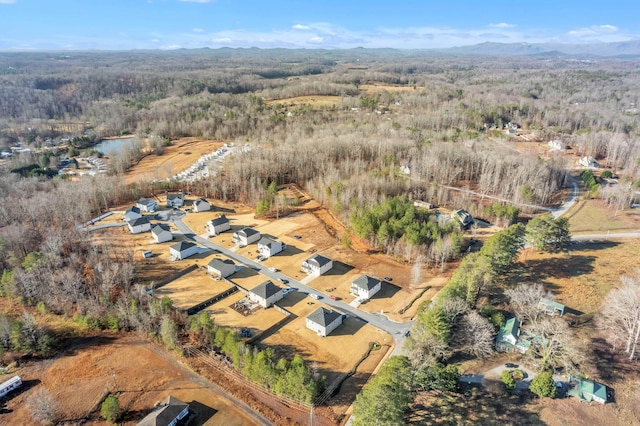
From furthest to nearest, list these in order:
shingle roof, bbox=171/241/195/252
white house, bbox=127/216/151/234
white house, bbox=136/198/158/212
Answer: white house, bbox=136/198/158/212
white house, bbox=127/216/151/234
shingle roof, bbox=171/241/195/252

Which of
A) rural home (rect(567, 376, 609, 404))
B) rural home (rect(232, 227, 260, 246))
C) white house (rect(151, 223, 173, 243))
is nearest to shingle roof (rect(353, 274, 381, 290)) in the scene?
rural home (rect(232, 227, 260, 246))

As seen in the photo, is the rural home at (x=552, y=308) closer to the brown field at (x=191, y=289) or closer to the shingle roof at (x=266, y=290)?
the shingle roof at (x=266, y=290)

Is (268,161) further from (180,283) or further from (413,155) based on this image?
(180,283)

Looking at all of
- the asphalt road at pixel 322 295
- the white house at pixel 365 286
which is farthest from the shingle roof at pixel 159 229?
the white house at pixel 365 286

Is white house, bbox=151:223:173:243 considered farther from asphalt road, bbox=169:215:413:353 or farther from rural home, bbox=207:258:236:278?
rural home, bbox=207:258:236:278

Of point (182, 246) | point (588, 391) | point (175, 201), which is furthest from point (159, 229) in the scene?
point (588, 391)

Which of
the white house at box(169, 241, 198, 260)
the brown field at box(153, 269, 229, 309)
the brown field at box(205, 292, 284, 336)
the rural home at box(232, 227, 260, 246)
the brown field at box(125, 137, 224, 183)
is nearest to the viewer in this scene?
the brown field at box(205, 292, 284, 336)
